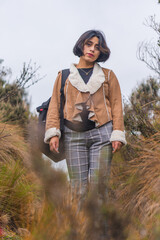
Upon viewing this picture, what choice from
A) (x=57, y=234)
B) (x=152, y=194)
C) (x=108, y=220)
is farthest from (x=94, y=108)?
(x=108, y=220)

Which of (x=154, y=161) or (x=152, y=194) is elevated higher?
(x=154, y=161)

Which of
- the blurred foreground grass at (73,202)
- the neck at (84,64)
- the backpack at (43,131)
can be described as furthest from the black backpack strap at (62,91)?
the blurred foreground grass at (73,202)

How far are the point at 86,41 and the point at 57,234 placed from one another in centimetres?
207

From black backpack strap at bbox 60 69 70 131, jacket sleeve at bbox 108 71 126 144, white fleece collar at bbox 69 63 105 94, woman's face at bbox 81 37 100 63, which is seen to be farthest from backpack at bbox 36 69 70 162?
jacket sleeve at bbox 108 71 126 144

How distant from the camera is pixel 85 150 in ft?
10.7

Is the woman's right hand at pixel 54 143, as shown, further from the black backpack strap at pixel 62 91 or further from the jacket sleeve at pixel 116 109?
the jacket sleeve at pixel 116 109

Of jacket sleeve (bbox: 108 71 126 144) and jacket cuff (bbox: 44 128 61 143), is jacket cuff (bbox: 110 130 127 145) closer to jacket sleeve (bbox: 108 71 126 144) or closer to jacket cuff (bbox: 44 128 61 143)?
jacket sleeve (bbox: 108 71 126 144)

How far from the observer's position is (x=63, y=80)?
349 centimetres

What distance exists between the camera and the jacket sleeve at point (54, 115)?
3.29 meters

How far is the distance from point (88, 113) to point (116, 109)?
0.26 meters

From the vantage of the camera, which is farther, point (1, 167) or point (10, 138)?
point (10, 138)

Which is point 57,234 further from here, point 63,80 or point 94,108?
point 63,80

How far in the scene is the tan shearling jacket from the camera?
3.27 meters

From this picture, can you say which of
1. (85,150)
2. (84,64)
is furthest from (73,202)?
(84,64)
